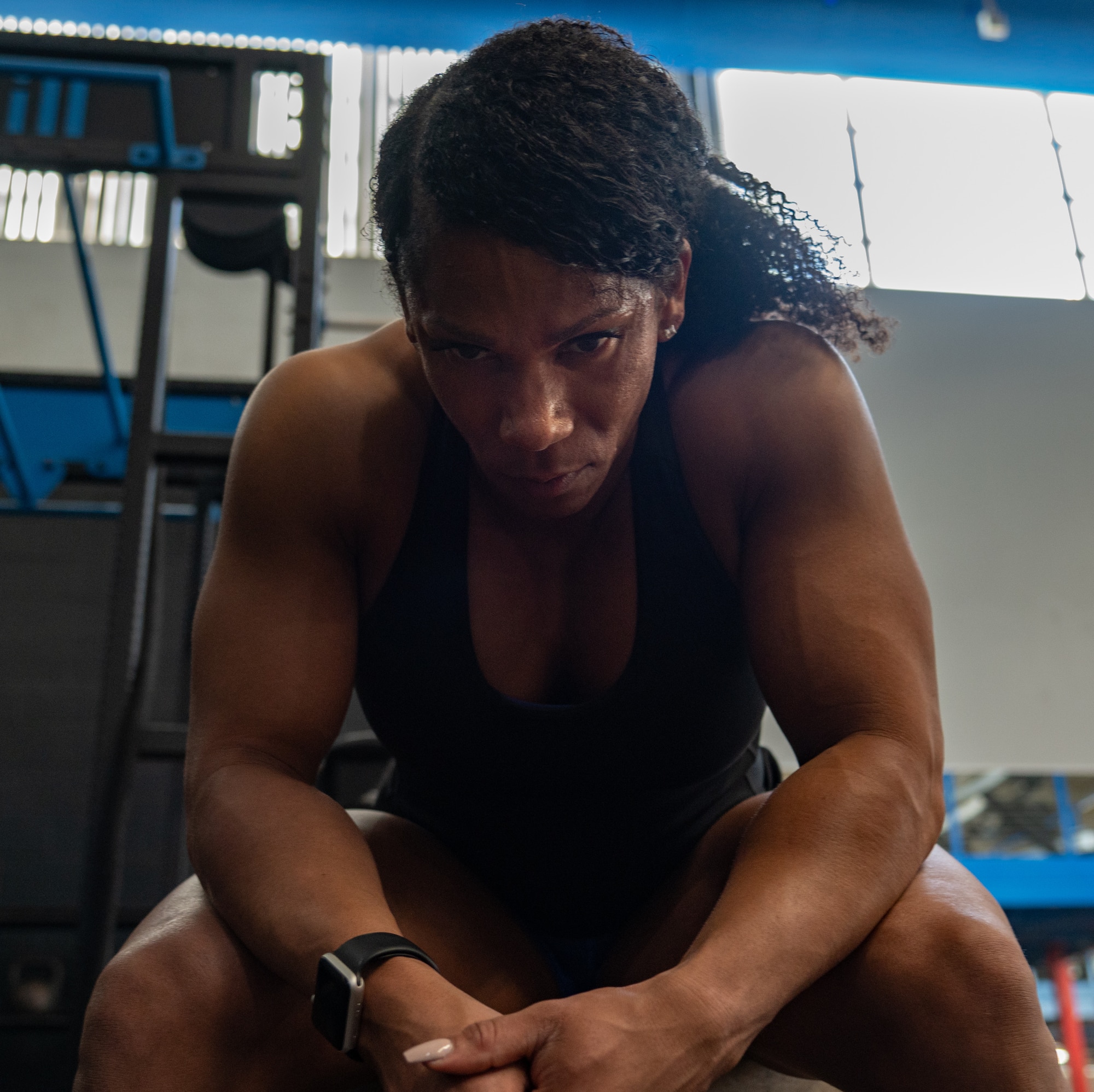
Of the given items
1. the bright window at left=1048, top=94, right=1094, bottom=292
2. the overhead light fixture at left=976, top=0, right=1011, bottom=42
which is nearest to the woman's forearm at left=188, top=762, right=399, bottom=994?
the overhead light fixture at left=976, top=0, right=1011, bottom=42

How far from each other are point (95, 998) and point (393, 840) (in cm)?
29

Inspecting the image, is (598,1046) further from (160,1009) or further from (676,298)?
(676,298)

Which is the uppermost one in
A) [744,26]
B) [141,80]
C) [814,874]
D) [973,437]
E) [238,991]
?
[744,26]

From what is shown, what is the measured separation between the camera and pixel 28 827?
10.2 feet

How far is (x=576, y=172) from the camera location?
2.67ft

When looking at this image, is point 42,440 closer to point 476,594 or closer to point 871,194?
point 476,594

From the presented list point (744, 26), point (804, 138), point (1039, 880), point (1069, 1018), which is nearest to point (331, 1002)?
point (744, 26)

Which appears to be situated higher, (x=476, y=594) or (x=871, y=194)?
(x=871, y=194)

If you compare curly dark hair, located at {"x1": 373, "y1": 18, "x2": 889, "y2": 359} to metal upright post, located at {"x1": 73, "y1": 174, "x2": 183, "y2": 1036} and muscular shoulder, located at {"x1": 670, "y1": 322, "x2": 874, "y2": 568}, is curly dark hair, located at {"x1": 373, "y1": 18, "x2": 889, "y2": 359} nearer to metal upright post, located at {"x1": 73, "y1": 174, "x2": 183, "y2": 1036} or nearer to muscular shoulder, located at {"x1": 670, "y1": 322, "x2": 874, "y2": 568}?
muscular shoulder, located at {"x1": 670, "y1": 322, "x2": 874, "y2": 568}

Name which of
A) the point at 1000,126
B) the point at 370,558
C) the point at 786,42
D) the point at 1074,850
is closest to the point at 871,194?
the point at 1000,126

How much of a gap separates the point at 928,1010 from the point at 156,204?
175 cm

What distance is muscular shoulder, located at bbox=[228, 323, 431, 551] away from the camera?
0.99 metres

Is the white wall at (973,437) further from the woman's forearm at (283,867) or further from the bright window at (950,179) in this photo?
the woman's forearm at (283,867)

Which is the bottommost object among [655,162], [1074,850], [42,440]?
[1074,850]
